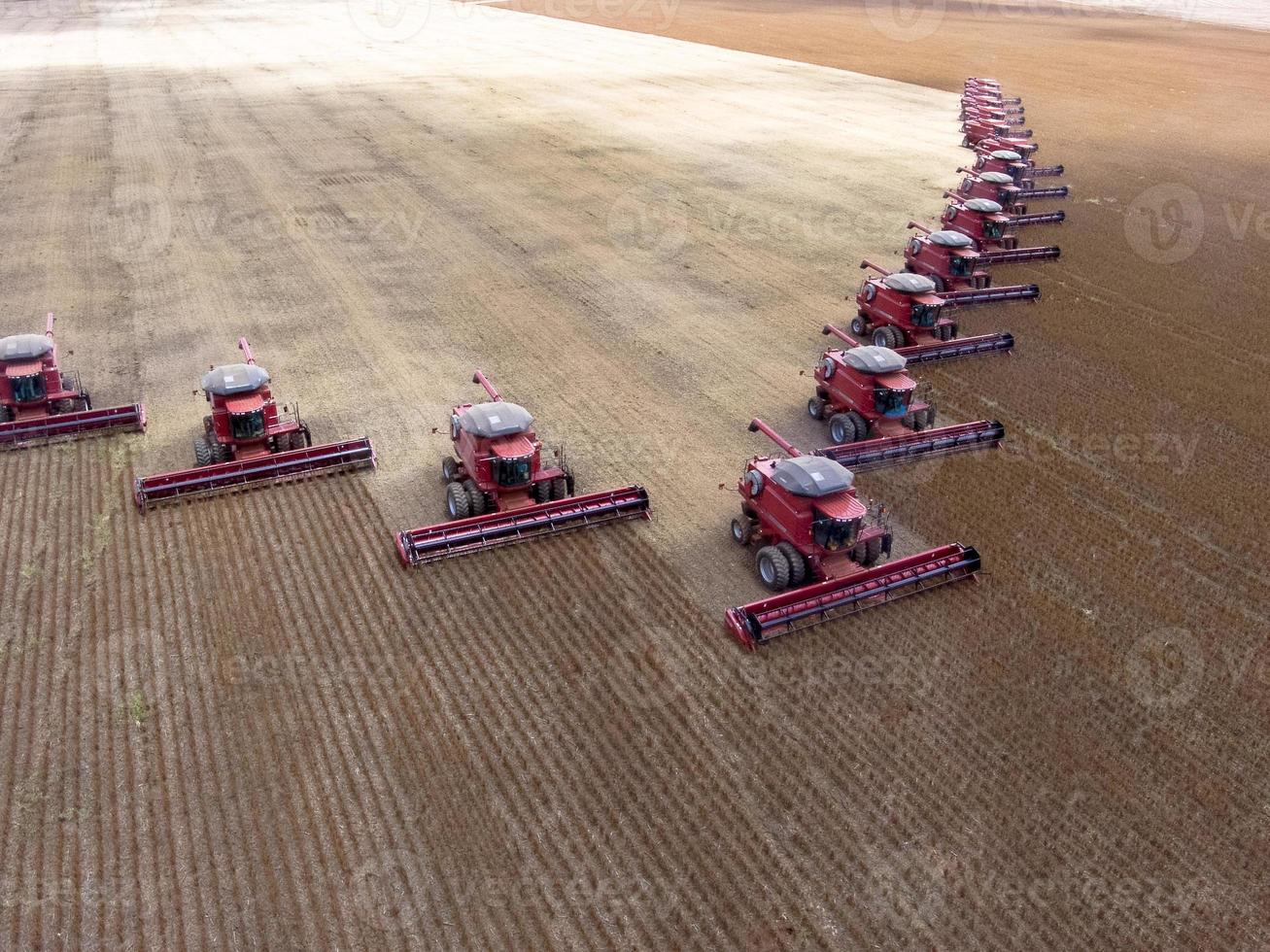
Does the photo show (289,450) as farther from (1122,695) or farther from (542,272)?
(1122,695)

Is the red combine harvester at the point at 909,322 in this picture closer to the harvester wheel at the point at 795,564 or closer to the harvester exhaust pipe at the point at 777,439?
the harvester exhaust pipe at the point at 777,439

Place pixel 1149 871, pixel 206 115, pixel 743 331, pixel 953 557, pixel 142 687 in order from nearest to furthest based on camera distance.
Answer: pixel 1149 871 < pixel 142 687 < pixel 953 557 < pixel 743 331 < pixel 206 115

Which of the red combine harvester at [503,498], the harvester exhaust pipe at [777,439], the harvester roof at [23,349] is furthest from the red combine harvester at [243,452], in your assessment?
the harvester exhaust pipe at [777,439]

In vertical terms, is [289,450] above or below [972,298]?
below

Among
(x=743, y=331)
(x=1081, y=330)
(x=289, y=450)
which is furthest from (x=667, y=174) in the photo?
(x=289, y=450)

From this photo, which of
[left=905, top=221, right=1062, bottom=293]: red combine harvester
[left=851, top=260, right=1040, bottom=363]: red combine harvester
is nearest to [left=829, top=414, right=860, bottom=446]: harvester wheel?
[left=851, top=260, right=1040, bottom=363]: red combine harvester

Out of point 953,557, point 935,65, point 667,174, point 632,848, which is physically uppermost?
point 935,65

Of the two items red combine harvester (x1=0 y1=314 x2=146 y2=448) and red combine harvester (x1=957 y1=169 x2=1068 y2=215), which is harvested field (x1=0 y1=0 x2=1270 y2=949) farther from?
red combine harvester (x1=957 y1=169 x2=1068 y2=215)
